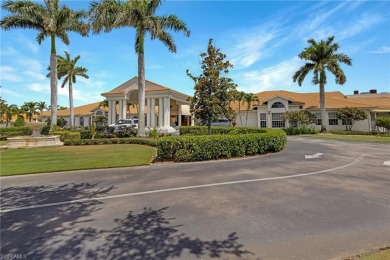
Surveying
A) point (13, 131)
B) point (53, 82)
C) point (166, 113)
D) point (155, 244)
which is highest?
point (53, 82)

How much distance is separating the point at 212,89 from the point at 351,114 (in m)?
25.3

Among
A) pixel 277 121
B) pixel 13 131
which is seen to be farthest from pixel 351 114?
pixel 13 131

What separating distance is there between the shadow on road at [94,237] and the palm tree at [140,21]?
1657 cm

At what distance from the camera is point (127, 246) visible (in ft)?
12.3

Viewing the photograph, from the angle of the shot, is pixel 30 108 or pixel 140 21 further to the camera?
pixel 30 108

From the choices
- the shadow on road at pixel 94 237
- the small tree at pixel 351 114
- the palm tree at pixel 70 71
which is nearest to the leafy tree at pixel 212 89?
the shadow on road at pixel 94 237

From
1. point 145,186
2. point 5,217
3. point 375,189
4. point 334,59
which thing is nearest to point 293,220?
point 375,189

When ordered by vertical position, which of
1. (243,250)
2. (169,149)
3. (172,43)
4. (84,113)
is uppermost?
(172,43)

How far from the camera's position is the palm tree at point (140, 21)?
1930 cm

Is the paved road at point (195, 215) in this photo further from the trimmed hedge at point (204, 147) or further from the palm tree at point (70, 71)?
the palm tree at point (70, 71)

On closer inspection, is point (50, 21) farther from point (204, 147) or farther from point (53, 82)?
point (204, 147)

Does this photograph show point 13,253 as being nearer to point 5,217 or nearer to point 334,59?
point 5,217

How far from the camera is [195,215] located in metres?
5.02

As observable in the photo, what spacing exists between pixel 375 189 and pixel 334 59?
3210 cm
